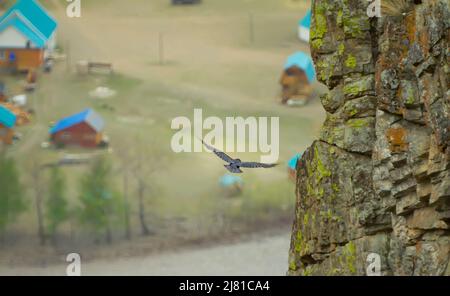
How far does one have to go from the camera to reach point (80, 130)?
67562 mm

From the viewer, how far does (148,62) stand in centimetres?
7306

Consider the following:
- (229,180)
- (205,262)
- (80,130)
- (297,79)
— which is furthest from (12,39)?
(205,262)

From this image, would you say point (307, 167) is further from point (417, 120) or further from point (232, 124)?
point (232, 124)

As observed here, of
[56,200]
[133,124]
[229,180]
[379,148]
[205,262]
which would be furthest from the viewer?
[56,200]

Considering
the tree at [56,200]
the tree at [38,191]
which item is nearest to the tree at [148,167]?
the tree at [56,200]

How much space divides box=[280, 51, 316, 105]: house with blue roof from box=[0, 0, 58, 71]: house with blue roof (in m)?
8.60

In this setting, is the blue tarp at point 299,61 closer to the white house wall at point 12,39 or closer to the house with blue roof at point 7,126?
the white house wall at point 12,39

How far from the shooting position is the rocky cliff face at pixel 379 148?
2822cm

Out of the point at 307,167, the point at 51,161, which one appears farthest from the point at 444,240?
the point at 51,161

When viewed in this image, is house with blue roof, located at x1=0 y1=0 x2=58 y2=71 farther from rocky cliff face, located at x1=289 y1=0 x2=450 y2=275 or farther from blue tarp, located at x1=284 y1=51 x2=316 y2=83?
rocky cliff face, located at x1=289 y1=0 x2=450 y2=275

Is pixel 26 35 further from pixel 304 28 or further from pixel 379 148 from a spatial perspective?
pixel 379 148

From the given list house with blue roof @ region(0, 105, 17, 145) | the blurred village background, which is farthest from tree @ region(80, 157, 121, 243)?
house with blue roof @ region(0, 105, 17, 145)

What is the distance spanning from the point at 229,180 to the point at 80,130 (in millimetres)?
5775

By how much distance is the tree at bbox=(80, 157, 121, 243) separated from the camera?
69062 millimetres
